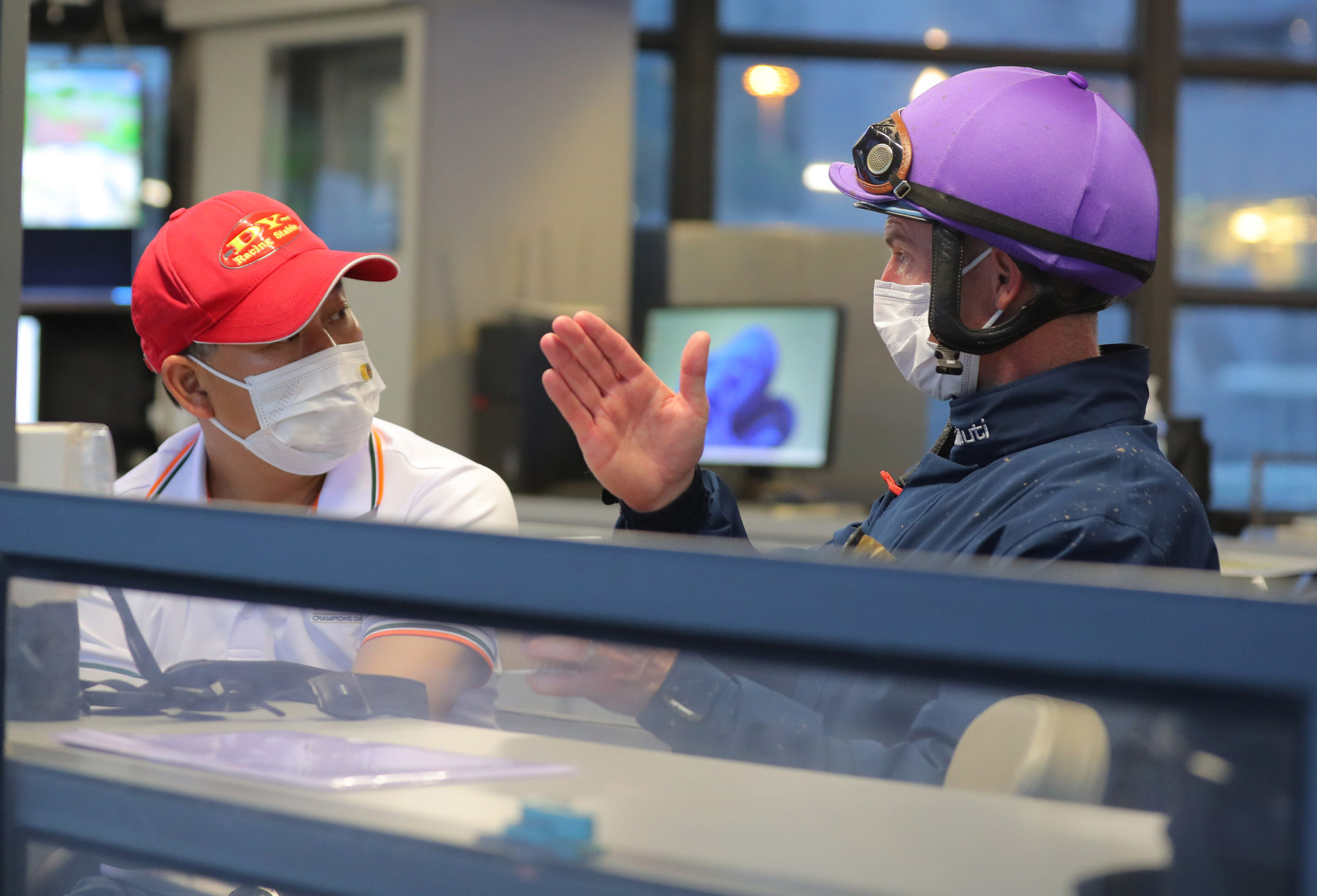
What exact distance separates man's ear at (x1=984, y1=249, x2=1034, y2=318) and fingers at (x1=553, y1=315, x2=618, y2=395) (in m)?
0.36

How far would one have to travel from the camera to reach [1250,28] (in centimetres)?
488

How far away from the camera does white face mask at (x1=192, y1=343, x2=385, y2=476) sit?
1364 millimetres

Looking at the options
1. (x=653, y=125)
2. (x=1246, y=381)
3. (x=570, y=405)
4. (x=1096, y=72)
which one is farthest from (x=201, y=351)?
(x=1246, y=381)

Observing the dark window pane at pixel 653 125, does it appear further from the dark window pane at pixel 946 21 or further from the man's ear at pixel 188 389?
the man's ear at pixel 188 389

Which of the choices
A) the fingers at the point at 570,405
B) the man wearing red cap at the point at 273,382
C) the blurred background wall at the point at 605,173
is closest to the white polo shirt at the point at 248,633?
the fingers at the point at 570,405

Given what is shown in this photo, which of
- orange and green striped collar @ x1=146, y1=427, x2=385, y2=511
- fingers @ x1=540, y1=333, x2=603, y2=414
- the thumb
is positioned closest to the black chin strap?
the thumb

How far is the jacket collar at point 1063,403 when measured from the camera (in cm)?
105

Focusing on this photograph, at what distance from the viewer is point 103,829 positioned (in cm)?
61

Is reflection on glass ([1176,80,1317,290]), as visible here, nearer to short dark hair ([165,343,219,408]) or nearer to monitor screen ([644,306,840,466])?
monitor screen ([644,306,840,466])

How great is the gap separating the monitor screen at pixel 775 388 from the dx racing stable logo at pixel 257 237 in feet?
6.49

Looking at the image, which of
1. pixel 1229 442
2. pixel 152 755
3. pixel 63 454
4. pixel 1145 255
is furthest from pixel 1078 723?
pixel 1229 442

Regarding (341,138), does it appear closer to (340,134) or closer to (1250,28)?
(340,134)

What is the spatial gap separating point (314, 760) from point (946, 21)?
190 inches

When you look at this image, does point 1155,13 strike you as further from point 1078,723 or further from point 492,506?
point 1078,723
